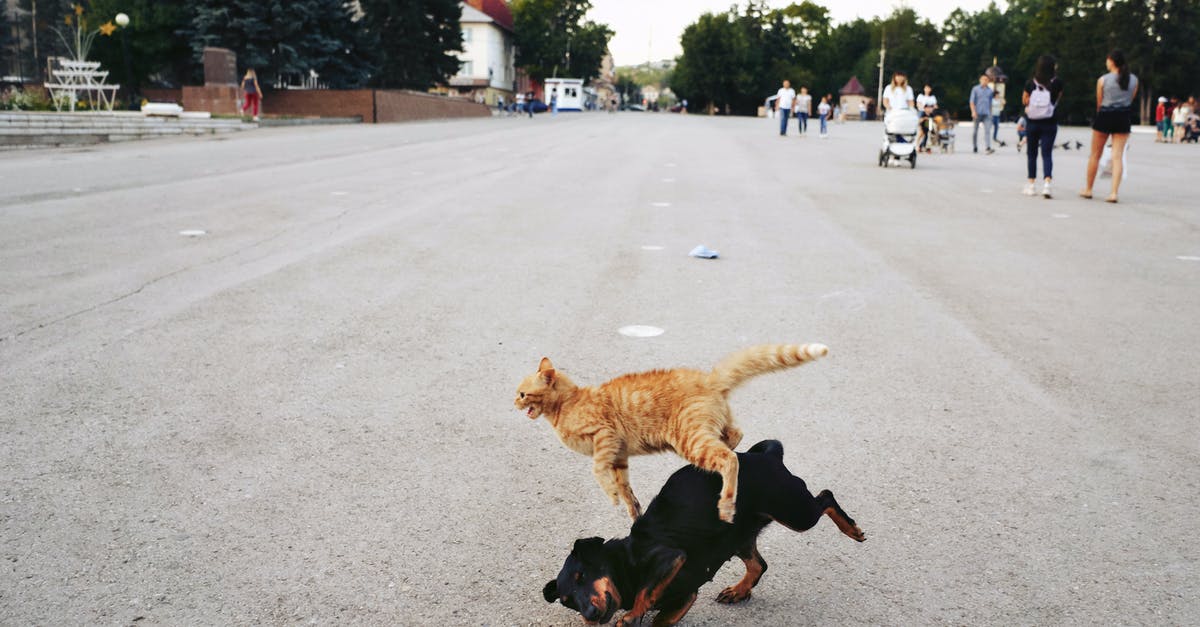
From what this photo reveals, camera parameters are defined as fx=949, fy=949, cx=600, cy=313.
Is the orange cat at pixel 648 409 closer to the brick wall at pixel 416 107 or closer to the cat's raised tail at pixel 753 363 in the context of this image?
the cat's raised tail at pixel 753 363

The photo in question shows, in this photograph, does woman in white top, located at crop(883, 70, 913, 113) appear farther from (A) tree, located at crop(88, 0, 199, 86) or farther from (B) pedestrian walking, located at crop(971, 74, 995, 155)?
(A) tree, located at crop(88, 0, 199, 86)

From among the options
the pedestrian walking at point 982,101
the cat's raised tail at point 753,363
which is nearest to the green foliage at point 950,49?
the pedestrian walking at point 982,101

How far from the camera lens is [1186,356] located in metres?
5.87

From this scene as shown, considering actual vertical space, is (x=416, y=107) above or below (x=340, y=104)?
above

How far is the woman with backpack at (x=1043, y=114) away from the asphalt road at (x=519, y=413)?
3752mm

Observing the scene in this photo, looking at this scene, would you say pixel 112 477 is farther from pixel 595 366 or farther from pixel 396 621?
pixel 595 366

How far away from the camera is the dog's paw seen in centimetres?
290

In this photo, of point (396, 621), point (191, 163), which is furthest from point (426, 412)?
point (191, 163)

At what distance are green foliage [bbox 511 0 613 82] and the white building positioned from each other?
31.6 ft

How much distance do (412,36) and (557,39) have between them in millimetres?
72100

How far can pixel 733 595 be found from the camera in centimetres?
291

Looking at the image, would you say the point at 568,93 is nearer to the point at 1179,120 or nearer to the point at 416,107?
the point at 416,107

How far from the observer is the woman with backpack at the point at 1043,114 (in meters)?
14.7

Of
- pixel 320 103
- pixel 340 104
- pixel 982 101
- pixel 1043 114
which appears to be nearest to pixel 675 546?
pixel 1043 114
